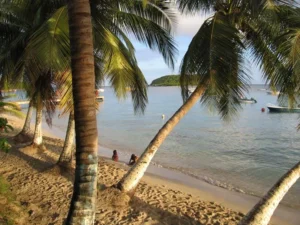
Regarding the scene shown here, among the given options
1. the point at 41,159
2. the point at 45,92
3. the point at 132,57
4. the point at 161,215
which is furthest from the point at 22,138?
the point at 161,215

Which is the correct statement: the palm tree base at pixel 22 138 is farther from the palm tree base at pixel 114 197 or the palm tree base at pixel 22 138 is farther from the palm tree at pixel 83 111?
the palm tree at pixel 83 111

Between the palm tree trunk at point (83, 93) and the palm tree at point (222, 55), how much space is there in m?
3.29

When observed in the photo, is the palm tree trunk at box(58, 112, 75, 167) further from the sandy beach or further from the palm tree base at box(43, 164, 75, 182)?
the sandy beach

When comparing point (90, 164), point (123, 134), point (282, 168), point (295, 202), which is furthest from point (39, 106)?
point (123, 134)

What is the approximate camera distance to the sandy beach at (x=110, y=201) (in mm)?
6840

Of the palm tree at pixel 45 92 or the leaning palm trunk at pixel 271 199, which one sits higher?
the palm tree at pixel 45 92

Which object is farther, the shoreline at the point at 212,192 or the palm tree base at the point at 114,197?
the shoreline at the point at 212,192

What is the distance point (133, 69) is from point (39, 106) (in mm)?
3615

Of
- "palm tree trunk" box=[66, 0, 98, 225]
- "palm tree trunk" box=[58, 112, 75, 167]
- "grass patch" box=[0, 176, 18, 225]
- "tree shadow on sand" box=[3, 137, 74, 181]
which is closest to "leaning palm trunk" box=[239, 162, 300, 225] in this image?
"palm tree trunk" box=[66, 0, 98, 225]

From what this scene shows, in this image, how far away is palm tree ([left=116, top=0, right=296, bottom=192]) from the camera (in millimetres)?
6211

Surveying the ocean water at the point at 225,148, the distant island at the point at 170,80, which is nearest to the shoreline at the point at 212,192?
the ocean water at the point at 225,148

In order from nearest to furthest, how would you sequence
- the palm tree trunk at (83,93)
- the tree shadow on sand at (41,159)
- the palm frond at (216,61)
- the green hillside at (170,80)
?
the palm tree trunk at (83,93), the palm frond at (216,61), the green hillside at (170,80), the tree shadow on sand at (41,159)

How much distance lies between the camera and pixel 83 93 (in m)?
3.28

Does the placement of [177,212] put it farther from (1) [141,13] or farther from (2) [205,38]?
(1) [141,13]
